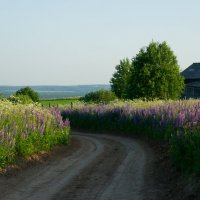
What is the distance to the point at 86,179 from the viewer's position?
1416cm

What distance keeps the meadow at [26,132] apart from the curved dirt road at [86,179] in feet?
2.82

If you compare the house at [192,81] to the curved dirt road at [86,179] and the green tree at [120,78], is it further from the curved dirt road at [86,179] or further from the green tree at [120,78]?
the curved dirt road at [86,179]

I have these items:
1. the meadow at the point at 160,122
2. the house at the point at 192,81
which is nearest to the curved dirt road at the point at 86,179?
the meadow at the point at 160,122

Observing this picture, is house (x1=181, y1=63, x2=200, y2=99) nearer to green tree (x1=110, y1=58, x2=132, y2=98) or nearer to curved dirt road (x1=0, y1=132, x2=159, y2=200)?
green tree (x1=110, y1=58, x2=132, y2=98)

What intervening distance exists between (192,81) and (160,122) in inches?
2264

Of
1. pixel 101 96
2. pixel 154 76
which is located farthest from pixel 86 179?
pixel 101 96

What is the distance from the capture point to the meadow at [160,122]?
13567 mm

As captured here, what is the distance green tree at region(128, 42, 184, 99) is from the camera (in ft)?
213

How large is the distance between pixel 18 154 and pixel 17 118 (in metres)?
2.94

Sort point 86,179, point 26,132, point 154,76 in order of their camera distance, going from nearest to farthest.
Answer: point 86,179 < point 26,132 < point 154,76

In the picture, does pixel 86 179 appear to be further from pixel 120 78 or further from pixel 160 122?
pixel 120 78

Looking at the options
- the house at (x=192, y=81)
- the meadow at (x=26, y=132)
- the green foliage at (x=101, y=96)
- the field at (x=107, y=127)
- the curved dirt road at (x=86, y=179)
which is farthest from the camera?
the green foliage at (x=101, y=96)

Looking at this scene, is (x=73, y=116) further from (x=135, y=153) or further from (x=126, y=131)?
A: (x=135, y=153)

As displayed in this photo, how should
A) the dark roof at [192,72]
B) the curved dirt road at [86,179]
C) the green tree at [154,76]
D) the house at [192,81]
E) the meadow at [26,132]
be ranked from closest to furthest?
1. the curved dirt road at [86,179]
2. the meadow at [26,132]
3. the green tree at [154,76]
4. the house at [192,81]
5. the dark roof at [192,72]
